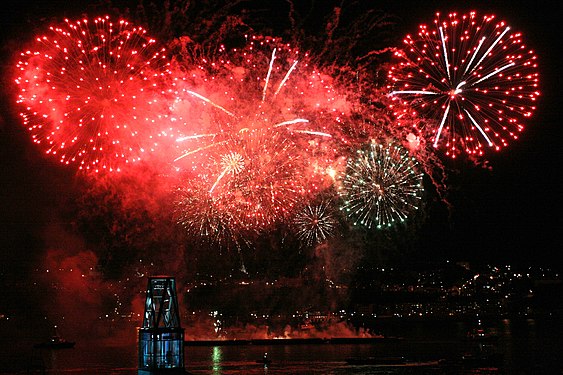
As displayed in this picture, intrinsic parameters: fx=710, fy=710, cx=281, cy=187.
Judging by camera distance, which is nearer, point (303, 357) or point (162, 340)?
point (162, 340)

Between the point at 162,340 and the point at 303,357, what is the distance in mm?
34377

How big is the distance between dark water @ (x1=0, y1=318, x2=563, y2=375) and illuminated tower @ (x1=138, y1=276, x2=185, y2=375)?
→ 69.7 ft

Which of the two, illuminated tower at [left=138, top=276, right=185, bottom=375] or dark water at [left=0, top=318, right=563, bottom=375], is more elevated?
illuminated tower at [left=138, top=276, right=185, bottom=375]

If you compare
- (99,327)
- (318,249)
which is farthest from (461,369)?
(99,327)

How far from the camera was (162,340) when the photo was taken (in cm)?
2770

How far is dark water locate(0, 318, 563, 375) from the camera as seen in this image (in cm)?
4984

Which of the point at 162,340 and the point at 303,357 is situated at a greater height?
the point at 162,340

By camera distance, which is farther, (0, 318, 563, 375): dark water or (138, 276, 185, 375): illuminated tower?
(0, 318, 563, 375): dark water

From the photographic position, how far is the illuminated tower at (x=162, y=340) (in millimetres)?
27234

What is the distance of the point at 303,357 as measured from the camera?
60.4m

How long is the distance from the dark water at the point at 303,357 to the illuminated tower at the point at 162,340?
69.7 feet

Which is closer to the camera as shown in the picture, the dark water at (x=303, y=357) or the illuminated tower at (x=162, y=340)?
the illuminated tower at (x=162, y=340)

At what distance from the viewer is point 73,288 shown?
87.2 metres

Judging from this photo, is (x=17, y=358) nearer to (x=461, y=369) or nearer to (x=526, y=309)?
(x=461, y=369)
